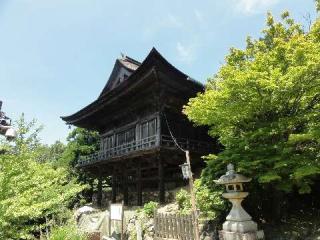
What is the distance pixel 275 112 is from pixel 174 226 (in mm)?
5423

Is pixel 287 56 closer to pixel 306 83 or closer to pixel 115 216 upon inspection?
pixel 306 83

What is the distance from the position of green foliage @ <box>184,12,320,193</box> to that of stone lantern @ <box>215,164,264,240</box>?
0.47m

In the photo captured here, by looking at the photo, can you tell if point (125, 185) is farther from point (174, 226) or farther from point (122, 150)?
Answer: point (174, 226)

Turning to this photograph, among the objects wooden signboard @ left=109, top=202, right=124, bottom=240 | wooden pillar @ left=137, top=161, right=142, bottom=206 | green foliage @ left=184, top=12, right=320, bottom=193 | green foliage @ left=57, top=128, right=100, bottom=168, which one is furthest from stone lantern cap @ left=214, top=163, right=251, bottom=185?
green foliage @ left=57, top=128, right=100, bottom=168

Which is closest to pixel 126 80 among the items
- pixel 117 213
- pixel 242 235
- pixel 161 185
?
pixel 161 185

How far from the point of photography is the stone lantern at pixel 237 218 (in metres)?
9.06

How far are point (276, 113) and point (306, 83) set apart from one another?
60.2 inches

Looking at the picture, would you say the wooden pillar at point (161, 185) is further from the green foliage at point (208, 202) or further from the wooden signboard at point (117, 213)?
the green foliage at point (208, 202)

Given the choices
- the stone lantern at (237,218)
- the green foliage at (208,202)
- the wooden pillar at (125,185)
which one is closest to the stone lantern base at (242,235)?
the stone lantern at (237,218)

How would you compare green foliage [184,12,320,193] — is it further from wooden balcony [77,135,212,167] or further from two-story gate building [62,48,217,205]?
two-story gate building [62,48,217,205]

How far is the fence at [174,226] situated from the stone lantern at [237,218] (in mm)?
1484

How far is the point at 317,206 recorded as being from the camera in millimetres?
12273

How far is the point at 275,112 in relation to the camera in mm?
10289

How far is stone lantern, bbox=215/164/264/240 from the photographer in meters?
9.06
